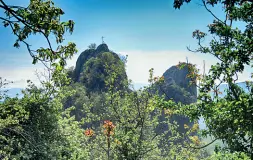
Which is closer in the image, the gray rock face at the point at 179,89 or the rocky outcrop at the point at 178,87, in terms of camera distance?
the gray rock face at the point at 179,89

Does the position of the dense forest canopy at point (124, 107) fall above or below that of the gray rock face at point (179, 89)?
below

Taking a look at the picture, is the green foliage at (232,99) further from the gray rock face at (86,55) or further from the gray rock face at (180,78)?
the gray rock face at (180,78)

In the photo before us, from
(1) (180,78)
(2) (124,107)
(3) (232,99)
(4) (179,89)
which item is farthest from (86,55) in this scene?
(3) (232,99)

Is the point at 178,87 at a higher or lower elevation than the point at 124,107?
higher

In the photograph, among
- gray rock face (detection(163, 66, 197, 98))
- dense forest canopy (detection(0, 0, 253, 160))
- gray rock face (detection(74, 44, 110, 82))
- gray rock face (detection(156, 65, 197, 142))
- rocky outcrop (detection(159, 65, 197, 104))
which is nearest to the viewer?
dense forest canopy (detection(0, 0, 253, 160))

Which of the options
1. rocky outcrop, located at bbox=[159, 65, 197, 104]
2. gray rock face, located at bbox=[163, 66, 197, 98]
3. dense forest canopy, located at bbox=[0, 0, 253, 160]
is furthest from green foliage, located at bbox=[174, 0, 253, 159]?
gray rock face, located at bbox=[163, 66, 197, 98]

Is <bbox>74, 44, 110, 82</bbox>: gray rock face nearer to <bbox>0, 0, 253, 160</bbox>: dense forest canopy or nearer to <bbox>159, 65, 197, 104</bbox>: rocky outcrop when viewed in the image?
<bbox>159, 65, 197, 104</bbox>: rocky outcrop

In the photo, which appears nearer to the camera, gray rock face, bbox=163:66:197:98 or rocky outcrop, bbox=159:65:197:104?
rocky outcrop, bbox=159:65:197:104

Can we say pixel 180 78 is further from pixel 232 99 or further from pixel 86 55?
pixel 232 99

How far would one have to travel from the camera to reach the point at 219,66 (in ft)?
25.6

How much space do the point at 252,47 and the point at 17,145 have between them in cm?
1095

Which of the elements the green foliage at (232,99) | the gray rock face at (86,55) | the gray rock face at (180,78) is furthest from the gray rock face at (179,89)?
the green foliage at (232,99)

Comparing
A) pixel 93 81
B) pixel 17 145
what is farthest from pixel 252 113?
pixel 93 81

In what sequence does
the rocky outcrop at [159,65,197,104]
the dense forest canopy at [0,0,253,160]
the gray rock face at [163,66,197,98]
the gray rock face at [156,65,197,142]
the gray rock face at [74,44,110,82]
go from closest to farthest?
the dense forest canopy at [0,0,253,160], the gray rock face at [74,44,110,82], the gray rock face at [156,65,197,142], the rocky outcrop at [159,65,197,104], the gray rock face at [163,66,197,98]
